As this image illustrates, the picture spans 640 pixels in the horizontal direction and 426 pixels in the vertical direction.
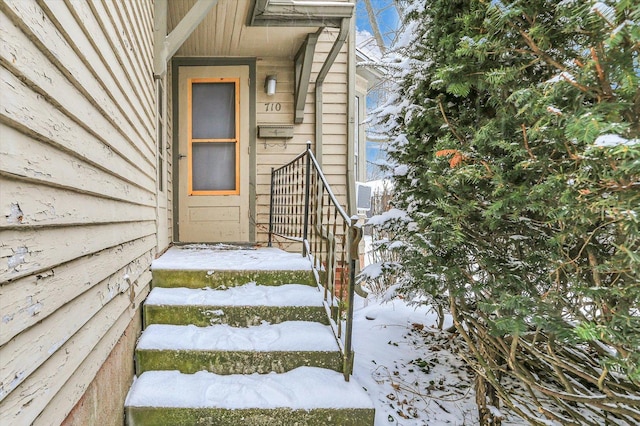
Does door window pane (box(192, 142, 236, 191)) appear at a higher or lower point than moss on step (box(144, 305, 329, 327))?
higher

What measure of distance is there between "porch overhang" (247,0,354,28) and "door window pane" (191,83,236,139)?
1.14m

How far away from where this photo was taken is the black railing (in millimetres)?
2010

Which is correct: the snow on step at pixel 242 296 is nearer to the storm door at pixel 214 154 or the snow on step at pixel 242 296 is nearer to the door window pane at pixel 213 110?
the storm door at pixel 214 154

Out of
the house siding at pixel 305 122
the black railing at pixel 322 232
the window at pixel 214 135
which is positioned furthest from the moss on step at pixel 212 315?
the window at pixel 214 135

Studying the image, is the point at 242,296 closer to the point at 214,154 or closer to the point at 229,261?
the point at 229,261

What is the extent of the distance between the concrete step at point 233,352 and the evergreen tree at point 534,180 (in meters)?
0.73

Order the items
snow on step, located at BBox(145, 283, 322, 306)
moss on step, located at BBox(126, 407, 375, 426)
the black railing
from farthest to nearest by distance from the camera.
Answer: snow on step, located at BBox(145, 283, 322, 306) < the black railing < moss on step, located at BBox(126, 407, 375, 426)

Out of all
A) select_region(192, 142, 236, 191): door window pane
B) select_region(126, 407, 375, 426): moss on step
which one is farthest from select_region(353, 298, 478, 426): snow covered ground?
select_region(192, 142, 236, 191): door window pane

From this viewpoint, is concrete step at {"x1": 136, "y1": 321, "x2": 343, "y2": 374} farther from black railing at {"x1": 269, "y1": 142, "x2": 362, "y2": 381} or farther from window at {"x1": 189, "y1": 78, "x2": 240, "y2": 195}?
window at {"x1": 189, "y1": 78, "x2": 240, "y2": 195}

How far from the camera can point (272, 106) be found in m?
4.46

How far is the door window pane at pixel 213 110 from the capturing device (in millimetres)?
4438

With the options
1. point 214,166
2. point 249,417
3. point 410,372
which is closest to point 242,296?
point 249,417

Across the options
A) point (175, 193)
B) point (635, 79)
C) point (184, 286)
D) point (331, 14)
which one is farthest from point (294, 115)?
point (635, 79)

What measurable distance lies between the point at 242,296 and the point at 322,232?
0.72 meters
